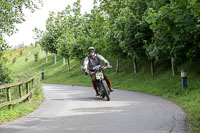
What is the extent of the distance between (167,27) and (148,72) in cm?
1031

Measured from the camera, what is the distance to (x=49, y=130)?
19.8ft

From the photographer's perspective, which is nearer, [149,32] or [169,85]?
[169,85]

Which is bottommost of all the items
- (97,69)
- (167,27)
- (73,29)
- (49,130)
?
(49,130)

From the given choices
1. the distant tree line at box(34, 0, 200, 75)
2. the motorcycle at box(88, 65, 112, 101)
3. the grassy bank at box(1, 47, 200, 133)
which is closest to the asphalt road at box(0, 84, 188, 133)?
the grassy bank at box(1, 47, 200, 133)

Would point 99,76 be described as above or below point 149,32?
below

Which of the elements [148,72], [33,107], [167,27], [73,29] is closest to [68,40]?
[73,29]

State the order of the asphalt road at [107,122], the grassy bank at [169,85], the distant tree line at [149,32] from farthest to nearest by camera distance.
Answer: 1. the distant tree line at [149,32]
2. the grassy bank at [169,85]
3. the asphalt road at [107,122]

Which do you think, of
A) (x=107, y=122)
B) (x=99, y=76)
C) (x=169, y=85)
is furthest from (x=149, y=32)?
(x=107, y=122)

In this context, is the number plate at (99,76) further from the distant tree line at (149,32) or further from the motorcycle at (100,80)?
the distant tree line at (149,32)

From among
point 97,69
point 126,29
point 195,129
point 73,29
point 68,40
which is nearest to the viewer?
point 195,129

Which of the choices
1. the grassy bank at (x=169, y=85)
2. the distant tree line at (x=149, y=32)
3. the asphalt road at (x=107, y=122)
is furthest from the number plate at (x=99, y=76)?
the distant tree line at (x=149, y=32)

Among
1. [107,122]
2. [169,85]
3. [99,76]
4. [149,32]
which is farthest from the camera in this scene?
[149,32]

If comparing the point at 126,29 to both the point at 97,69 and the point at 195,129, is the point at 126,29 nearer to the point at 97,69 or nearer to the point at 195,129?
the point at 97,69

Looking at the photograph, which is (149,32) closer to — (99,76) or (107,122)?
(99,76)
